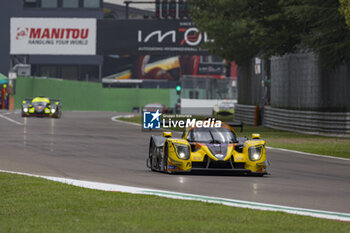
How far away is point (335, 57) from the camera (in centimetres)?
3475

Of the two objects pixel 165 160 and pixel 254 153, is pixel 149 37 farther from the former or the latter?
pixel 254 153

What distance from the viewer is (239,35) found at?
4794 centimetres

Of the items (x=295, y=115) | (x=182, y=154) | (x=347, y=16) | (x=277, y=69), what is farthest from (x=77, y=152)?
(x=277, y=69)

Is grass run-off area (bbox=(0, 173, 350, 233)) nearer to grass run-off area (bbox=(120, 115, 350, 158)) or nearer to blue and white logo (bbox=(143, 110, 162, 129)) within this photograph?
grass run-off area (bbox=(120, 115, 350, 158))

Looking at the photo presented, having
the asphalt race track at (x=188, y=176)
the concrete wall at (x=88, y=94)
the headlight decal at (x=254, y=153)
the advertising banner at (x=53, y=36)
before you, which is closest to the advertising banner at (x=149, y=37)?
the advertising banner at (x=53, y=36)

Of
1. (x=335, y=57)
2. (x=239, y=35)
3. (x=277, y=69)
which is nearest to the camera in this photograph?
(x=335, y=57)

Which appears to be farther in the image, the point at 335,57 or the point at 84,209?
the point at 335,57

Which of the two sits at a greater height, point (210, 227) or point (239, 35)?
point (239, 35)

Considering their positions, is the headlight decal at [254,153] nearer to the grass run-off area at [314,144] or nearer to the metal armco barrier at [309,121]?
the grass run-off area at [314,144]

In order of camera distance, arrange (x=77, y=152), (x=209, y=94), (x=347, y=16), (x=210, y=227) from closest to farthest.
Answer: (x=210, y=227), (x=77, y=152), (x=347, y=16), (x=209, y=94)

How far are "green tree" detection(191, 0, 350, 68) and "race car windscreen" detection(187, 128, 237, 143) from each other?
15.4 m

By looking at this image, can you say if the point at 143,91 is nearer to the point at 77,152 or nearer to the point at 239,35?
the point at 239,35

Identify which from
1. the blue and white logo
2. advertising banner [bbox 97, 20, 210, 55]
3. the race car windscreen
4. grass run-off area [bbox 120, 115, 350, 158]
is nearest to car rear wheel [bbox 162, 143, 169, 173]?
the race car windscreen

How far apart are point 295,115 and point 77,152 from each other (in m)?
17.9
